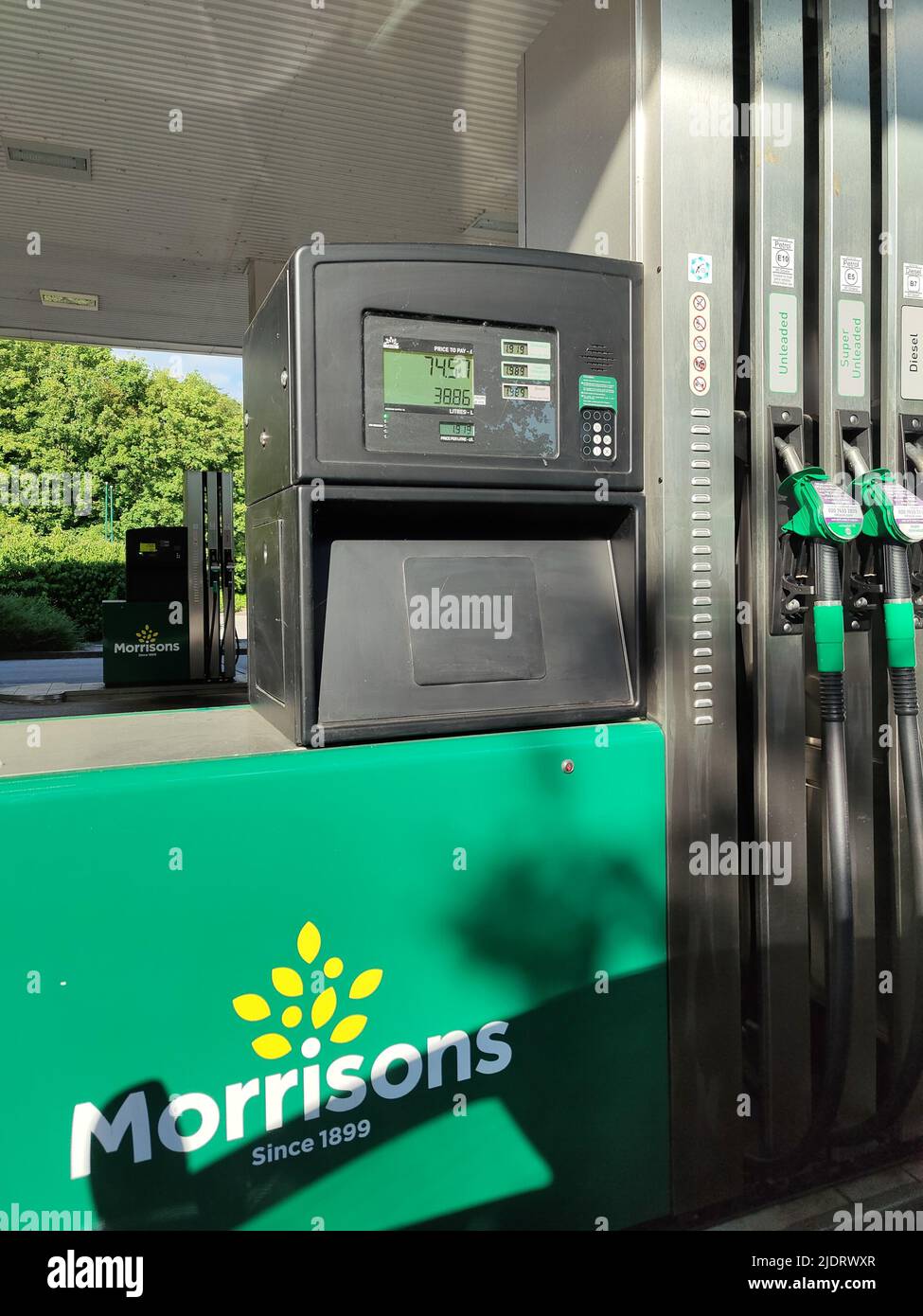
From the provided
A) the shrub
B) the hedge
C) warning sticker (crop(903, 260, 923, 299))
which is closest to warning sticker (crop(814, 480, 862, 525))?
warning sticker (crop(903, 260, 923, 299))

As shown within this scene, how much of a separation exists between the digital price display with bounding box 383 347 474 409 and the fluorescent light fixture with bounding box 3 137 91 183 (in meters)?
4.14

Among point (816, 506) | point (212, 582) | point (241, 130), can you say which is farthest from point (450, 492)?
point (212, 582)

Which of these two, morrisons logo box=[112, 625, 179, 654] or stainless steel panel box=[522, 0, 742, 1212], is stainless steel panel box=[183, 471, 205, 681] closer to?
morrisons logo box=[112, 625, 179, 654]

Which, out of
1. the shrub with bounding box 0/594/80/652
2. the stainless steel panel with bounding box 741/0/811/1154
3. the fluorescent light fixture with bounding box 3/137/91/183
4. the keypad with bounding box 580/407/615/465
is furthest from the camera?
the shrub with bounding box 0/594/80/652

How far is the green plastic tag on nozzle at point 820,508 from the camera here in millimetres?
1879

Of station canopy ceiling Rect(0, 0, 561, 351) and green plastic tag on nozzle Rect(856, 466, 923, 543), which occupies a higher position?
station canopy ceiling Rect(0, 0, 561, 351)

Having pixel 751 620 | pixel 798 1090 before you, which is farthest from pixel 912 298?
pixel 798 1090

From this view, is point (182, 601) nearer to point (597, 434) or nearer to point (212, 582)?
point (212, 582)

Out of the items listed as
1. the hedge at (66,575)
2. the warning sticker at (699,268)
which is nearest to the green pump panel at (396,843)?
the warning sticker at (699,268)

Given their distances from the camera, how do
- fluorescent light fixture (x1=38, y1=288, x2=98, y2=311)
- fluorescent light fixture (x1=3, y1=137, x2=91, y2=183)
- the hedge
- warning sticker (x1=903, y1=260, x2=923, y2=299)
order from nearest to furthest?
warning sticker (x1=903, y1=260, x2=923, y2=299) < fluorescent light fixture (x1=3, y1=137, x2=91, y2=183) < fluorescent light fixture (x1=38, y1=288, x2=98, y2=311) < the hedge

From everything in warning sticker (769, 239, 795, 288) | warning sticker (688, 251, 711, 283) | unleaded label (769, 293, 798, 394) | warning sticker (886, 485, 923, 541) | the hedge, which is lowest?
warning sticker (886, 485, 923, 541)

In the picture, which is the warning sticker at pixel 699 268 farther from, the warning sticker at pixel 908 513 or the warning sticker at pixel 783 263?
the warning sticker at pixel 908 513

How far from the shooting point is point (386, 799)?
64.6 inches

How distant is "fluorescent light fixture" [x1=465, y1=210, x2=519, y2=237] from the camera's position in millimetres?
5484
